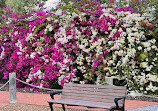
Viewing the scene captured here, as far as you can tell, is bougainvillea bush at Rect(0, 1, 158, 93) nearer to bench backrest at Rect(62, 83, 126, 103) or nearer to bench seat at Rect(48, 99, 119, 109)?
bench backrest at Rect(62, 83, 126, 103)

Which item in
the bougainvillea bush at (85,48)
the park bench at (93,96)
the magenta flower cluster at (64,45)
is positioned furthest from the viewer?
the magenta flower cluster at (64,45)

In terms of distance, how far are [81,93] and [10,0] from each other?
16.4 meters

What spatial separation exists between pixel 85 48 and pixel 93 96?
11.5 feet

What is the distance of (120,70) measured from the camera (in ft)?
26.8

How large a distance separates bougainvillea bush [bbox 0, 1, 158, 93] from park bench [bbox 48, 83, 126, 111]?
2.56 metres

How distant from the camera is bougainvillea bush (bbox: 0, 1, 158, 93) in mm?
8070

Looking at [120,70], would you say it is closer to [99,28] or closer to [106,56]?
[106,56]

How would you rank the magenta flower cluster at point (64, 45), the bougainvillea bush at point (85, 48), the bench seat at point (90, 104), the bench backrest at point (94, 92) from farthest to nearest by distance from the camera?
→ the magenta flower cluster at point (64, 45), the bougainvillea bush at point (85, 48), the bench backrest at point (94, 92), the bench seat at point (90, 104)

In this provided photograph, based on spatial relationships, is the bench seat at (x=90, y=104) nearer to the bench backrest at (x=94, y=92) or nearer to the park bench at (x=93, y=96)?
the park bench at (x=93, y=96)

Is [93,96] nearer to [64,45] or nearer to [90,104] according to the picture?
[90,104]

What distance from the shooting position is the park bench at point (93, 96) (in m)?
5.16

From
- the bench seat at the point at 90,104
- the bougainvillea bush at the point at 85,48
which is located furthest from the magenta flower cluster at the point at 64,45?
the bench seat at the point at 90,104

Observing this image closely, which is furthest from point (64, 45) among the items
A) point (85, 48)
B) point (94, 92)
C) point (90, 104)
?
point (90, 104)

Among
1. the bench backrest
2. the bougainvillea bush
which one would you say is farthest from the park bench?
the bougainvillea bush
